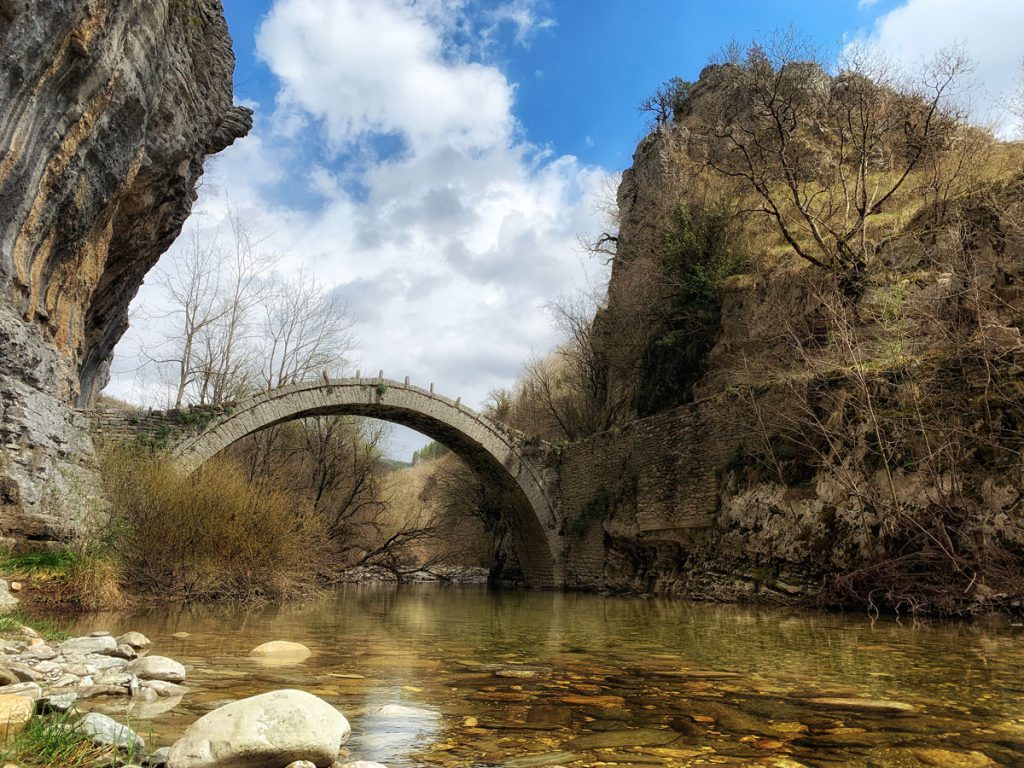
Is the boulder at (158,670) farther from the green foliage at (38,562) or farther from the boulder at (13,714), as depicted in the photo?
the green foliage at (38,562)

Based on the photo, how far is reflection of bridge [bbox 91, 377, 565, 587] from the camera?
1644 cm

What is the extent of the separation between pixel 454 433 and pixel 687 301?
7.17 meters

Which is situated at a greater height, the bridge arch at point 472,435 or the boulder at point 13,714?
the bridge arch at point 472,435

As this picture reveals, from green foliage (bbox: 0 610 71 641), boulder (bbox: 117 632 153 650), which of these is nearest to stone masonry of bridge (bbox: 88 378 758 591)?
green foliage (bbox: 0 610 71 641)

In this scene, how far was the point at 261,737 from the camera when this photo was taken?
2.17 m

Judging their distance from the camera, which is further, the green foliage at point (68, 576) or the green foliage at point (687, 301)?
the green foliage at point (687, 301)

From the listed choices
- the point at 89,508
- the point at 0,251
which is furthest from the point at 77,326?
the point at 89,508

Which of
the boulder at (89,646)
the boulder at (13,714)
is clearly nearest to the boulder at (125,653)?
the boulder at (89,646)

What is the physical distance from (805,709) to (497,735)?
145cm

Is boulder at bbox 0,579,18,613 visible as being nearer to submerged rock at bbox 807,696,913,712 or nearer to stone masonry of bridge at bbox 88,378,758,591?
submerged rock at bbox 807,696,913,712

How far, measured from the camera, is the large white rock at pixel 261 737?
6.89ft

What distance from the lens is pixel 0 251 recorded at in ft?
27.8

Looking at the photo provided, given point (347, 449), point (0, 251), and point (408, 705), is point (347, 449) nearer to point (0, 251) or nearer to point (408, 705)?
point (0, 251)

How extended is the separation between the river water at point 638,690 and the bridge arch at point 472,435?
10628 mm
